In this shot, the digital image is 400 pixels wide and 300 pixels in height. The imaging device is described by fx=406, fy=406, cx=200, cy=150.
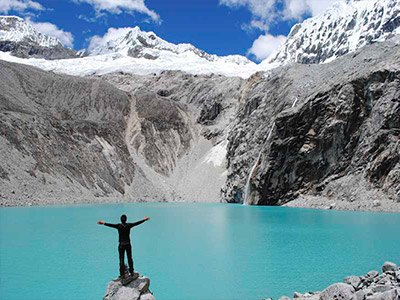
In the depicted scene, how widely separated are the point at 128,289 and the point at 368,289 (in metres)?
5.42

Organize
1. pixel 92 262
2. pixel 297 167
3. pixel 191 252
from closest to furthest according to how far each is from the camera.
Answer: pixel 92 262 → pixel 191 252 → pixel 297 167

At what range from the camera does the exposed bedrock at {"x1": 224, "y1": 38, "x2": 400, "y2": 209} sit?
42.0m

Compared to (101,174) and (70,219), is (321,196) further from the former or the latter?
(101,174)

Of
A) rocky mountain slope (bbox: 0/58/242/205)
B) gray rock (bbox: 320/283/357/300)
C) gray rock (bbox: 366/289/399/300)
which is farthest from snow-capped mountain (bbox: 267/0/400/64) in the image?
gray rock (bbox: 366/289/399/300)

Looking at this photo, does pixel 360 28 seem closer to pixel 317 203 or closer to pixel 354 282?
pixel 317 203

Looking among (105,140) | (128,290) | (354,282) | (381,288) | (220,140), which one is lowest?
(354,282)

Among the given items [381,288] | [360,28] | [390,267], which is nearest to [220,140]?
[390,267]

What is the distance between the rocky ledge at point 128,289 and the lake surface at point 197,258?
2.63m

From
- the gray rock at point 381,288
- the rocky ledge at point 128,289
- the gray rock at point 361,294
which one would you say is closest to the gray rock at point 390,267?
the gray rock at point 381,288

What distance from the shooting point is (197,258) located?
54.5 feet

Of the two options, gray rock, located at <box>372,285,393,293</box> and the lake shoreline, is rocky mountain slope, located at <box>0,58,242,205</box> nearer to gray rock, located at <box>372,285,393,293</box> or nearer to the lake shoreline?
the lake shoreline

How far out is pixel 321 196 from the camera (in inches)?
1826

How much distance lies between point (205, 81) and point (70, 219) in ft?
282

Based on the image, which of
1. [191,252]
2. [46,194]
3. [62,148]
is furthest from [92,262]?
[62,148]
